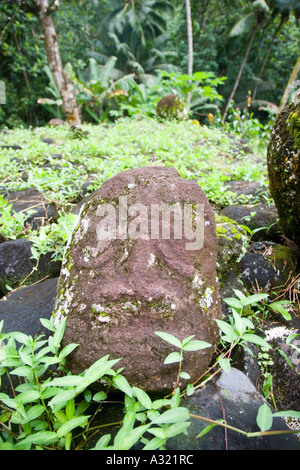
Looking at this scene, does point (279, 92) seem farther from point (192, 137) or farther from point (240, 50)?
point (192, 137)

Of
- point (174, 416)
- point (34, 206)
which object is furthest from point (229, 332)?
point (34, 206)

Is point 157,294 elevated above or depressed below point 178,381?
above

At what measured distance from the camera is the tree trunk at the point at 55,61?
650cm

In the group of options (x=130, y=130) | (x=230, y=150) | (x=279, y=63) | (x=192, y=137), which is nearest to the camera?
(x=230, y=150)

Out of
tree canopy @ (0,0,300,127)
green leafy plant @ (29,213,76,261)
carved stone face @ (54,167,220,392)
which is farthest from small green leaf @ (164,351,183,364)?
tree canopy @ (0,0,300,127)

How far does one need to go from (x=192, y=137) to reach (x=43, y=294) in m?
5.45

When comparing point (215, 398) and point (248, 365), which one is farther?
point (248, 365)

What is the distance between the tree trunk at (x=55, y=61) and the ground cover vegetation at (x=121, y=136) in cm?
16

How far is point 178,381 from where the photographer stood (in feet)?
3.98

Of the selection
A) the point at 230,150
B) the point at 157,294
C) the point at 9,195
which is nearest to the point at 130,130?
the point at 230,150

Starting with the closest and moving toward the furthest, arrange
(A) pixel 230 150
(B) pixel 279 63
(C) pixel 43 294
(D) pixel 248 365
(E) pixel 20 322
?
1. (D) pixel 248 365
2. (E) pixel 20 322
3. (C) pixel 43 294
4. (A) pixel 230 150
5. (B) pixel 279 63

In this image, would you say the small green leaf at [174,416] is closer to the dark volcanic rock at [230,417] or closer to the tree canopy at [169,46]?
the dark volcanic rock at [230,417]

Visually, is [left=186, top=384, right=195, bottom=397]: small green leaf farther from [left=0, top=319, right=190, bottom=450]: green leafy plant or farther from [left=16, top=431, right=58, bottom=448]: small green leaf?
[left=16, top=431, right=58, bottom=448]: small green leaf

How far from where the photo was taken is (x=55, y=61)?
281 inches
